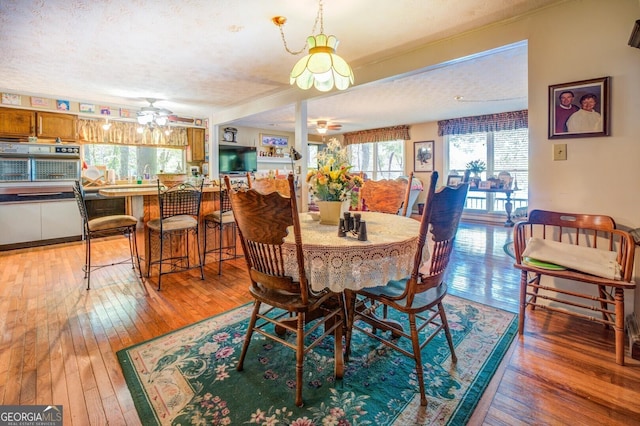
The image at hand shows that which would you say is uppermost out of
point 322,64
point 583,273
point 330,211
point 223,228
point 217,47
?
point 217,47

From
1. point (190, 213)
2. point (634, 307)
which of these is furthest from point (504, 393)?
point (190, 213)

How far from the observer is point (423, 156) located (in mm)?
7938

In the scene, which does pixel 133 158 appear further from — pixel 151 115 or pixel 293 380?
pixel 293 380

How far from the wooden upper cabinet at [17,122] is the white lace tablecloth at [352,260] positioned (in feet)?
18.0

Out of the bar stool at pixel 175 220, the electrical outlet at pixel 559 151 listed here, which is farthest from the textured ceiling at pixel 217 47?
the bar stool at pixel 175 220

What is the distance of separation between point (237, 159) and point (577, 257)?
24.5 ft

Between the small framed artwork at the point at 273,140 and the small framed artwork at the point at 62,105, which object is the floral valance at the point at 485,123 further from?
the small framed artwork at the point at 62,105

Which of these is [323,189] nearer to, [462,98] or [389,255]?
[389,255]

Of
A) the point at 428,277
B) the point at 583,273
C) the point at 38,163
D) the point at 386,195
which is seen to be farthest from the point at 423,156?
the point at 38,163

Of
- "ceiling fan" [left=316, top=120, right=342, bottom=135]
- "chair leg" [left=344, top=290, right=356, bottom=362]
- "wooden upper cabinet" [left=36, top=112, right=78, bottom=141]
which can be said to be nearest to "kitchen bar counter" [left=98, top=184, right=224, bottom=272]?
"chair leg" [left=344, top=290, right=356, bottom=362]

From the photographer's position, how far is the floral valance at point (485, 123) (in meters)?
6.37

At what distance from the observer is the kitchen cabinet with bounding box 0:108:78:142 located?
15.3 ft

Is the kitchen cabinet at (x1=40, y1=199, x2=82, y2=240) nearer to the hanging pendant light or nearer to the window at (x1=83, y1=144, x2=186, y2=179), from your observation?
the window at (x1=83, y1=144, x2=186, y2=179)

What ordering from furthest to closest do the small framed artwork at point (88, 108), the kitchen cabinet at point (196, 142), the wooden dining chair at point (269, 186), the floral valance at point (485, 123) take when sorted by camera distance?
1. the kitchen cabinet at point (196, 142)
2. the floral valance at point (485, 123)
3. the small framed artwork at point (88, 108)
4. the wooden dining chair at point (269, 186)
